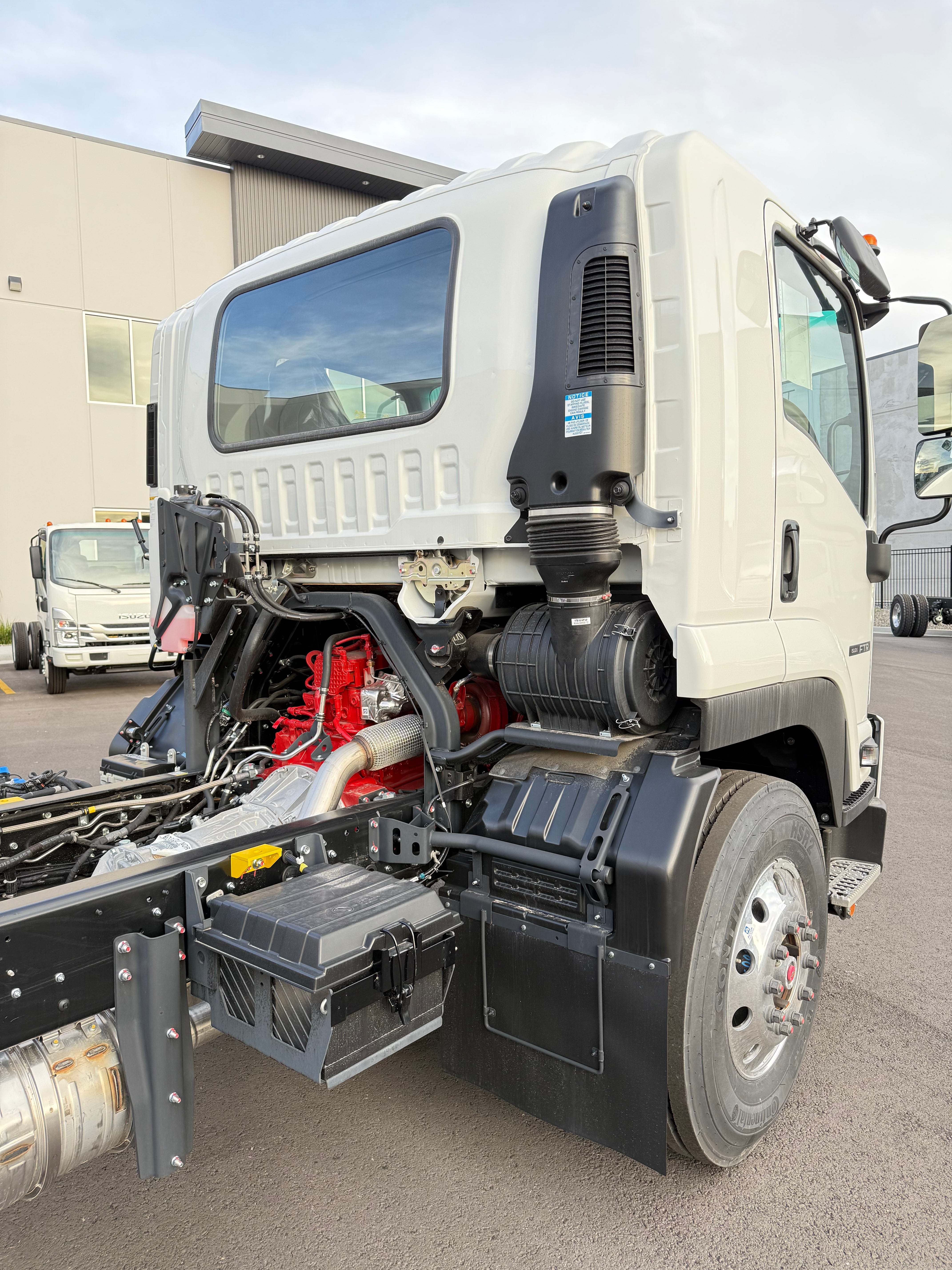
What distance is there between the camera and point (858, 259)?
309 centimetres

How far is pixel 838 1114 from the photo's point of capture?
278 cm

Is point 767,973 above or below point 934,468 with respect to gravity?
below

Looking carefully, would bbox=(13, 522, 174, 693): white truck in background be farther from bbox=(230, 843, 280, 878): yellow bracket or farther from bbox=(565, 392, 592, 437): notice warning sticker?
bbox=(565, 392, 592, 437): notice warning sticker

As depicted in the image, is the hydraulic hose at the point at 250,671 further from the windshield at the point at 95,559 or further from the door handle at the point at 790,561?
the windshield at the point at 95,559

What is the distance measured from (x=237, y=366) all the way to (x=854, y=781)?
2.87m

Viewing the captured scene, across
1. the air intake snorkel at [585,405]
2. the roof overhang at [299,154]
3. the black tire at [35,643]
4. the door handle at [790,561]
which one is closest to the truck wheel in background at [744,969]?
the door handle at [790,561]

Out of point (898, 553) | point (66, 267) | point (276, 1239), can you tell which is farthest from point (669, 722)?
point (898, 553)

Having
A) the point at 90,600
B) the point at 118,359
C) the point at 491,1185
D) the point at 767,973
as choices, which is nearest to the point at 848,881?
the point at 767,973

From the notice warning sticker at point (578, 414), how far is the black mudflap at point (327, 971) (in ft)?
3.97

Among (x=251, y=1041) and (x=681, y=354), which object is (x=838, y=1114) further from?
(x=681, y=354)

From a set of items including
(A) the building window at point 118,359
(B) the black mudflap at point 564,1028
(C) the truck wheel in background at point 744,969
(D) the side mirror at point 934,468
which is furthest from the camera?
(A) the building window at point 118,359

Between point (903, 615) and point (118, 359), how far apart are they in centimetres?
1761

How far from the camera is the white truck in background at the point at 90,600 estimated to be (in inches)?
456

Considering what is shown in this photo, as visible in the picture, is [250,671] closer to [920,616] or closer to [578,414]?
[578,414]
